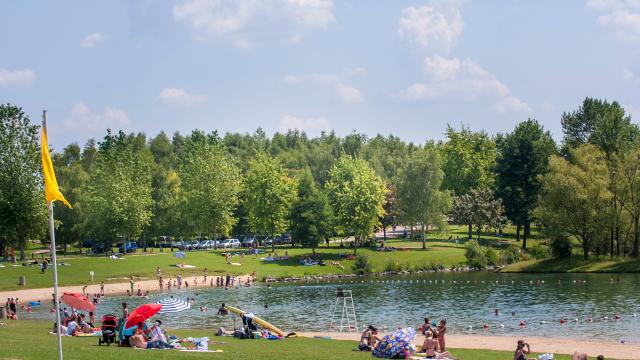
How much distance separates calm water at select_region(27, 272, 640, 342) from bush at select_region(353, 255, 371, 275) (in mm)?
7515

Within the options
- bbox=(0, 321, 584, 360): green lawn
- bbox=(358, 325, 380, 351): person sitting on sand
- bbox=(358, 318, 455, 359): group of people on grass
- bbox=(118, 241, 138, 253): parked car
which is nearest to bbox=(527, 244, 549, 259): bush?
bbox=(118, 241, 138, 253): parked car

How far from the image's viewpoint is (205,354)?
102 feet

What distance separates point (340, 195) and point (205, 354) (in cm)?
8829

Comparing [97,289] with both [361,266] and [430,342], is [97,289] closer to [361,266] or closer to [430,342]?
[361,266]

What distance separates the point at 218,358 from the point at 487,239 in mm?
102238

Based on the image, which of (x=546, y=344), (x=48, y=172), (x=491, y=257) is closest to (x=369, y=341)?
(x=546, y=344)

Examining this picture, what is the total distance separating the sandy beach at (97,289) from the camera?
2911 inches

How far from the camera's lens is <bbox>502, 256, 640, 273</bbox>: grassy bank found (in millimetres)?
93188

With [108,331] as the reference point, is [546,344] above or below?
below

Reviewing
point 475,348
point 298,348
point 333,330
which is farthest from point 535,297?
point 298,348

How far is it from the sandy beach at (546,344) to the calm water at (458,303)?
3104 mm

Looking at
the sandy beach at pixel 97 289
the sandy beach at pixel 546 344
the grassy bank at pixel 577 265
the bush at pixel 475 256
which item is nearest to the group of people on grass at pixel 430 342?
the sandy beach at pixel 546 344

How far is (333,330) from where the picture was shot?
5250 cm

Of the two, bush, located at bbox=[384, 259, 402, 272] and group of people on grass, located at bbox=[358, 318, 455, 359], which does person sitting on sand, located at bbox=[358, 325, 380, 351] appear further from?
bush, located at bbox=[384, 259, 402, 272]
